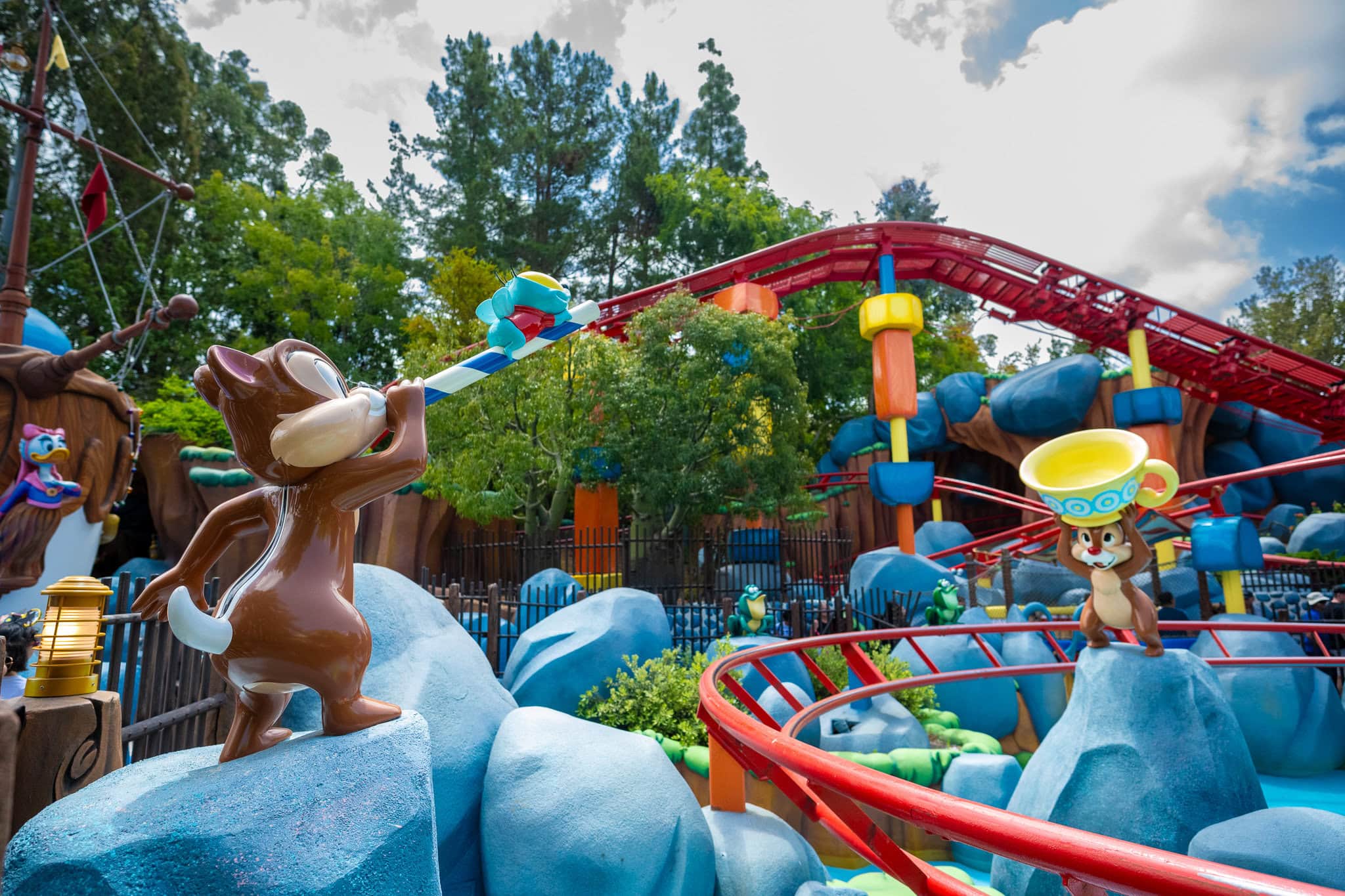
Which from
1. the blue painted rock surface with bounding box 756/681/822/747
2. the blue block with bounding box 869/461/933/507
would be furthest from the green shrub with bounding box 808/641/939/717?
the blue block with bounding box 869/461/933/507

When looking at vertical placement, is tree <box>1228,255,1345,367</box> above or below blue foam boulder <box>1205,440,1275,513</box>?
above

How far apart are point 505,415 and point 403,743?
437 inches

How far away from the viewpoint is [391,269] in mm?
22172

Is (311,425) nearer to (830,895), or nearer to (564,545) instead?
(830,895)

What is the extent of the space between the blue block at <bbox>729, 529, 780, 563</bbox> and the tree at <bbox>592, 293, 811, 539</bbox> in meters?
0.68

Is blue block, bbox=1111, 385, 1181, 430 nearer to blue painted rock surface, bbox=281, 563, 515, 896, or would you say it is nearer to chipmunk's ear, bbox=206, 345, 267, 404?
blue painted rock surface, bbox=281, 563, 515, 896

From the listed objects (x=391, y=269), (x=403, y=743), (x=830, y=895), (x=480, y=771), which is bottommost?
(x=830, y=895)

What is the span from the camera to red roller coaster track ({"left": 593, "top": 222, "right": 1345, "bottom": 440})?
52.0ft

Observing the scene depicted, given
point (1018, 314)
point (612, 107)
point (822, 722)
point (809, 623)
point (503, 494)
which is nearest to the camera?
point (822, 722)

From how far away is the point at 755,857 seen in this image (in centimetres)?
380

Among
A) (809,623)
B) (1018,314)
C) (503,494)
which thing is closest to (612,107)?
(1018,314)

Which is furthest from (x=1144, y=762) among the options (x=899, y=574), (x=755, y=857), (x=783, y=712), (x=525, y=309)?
(x=899, y=574)

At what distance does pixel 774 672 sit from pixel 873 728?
1.06 m

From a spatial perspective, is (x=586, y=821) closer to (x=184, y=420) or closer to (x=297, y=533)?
(x=297, y=533)
